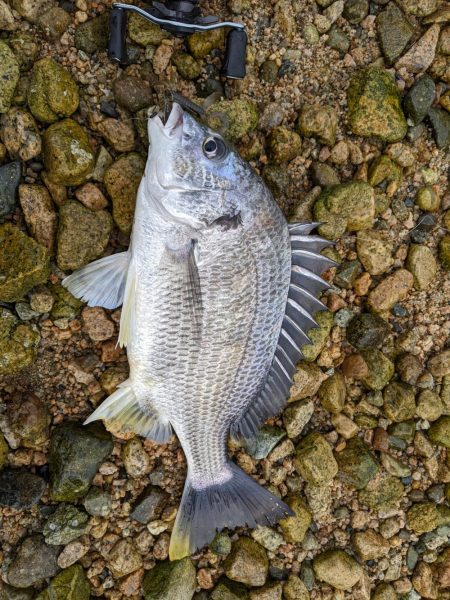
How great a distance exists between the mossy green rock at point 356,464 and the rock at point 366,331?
796mm

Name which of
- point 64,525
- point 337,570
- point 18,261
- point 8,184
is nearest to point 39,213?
point 8,184

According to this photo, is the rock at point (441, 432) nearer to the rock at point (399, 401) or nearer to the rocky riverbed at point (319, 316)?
the rocky riverbed at point (319, 316)

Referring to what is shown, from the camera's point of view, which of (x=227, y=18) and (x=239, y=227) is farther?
(x=227, y=18)

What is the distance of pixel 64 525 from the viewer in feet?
9.98

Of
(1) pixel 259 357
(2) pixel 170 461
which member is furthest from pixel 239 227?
(2) pixel 170 461

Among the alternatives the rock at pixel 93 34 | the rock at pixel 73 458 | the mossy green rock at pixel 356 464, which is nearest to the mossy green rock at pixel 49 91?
the rock at pixel 93 34

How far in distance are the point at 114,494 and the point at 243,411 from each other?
1133 mm

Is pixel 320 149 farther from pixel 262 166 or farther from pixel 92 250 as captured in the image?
pixel 92 250

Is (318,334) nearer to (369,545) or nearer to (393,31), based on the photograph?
(369,545)

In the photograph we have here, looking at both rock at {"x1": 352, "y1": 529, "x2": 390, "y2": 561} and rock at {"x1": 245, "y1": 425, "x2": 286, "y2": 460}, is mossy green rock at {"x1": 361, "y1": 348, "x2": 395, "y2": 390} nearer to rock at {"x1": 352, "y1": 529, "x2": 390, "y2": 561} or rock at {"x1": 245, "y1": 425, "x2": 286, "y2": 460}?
rock at {"x1": 245, "y1": 425, "x2": 286, "y2": 460}

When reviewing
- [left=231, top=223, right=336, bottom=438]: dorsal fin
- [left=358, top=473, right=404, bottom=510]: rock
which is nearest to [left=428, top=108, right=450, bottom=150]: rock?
[left=231, top=223, right=336, bottom=438]: dorsal fin

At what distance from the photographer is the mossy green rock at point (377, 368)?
340 cm

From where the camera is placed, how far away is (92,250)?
288 cm

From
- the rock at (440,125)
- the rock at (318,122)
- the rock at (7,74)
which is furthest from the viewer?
the rock at (440,125)
